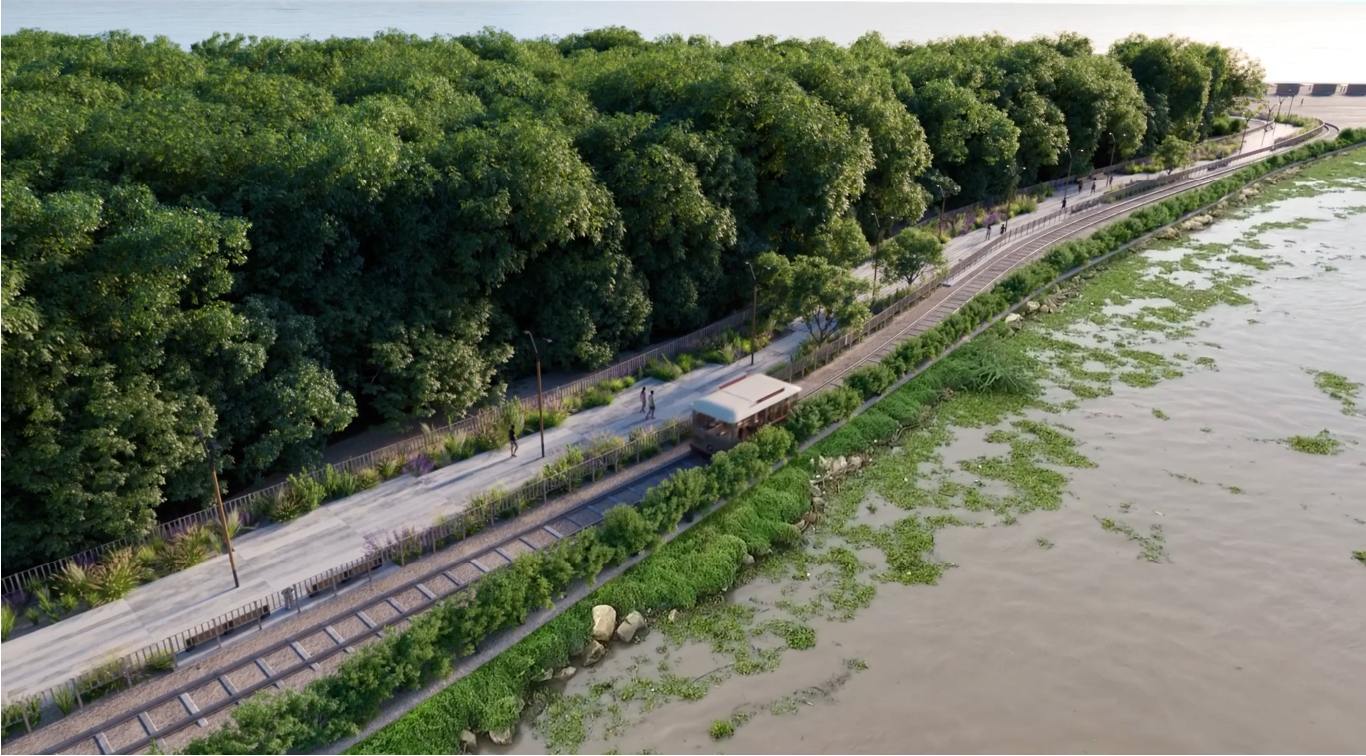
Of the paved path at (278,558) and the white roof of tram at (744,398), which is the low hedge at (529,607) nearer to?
the white roof of tram at (744,398)

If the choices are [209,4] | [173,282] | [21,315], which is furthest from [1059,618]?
[209,4]

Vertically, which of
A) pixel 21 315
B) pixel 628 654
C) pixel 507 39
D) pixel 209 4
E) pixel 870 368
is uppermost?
pixel 209 4

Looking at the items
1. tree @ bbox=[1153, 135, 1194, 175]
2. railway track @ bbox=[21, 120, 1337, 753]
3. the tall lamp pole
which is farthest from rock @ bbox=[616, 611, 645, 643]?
tree @ bbox=[1153, 135, 1194, 175]

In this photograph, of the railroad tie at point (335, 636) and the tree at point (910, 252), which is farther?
the tree at point (910, 252)

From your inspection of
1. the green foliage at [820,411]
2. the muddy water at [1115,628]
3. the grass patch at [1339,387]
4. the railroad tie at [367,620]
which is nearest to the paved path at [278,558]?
the railroad tie at [367,620]

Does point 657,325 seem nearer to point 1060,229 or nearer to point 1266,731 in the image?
point 1266,731

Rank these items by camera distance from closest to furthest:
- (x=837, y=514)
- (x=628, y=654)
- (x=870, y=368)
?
(x=628, y=654) < (x=837, y=514) < (x=870, y=368)
